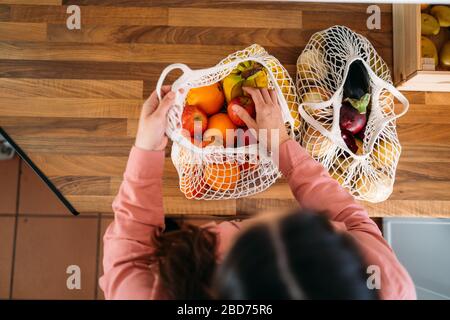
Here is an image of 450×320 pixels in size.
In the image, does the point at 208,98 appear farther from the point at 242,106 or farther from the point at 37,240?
the point at 37,240

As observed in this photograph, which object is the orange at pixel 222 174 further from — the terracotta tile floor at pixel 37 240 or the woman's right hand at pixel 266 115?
the terracotta tile floor at pixel 37 240

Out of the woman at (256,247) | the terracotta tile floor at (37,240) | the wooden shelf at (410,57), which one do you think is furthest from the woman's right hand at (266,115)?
the terracotta tile floor at (37,240)

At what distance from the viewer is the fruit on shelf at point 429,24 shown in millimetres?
977

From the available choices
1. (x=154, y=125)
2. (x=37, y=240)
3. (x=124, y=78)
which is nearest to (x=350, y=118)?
(x=154, y=125)

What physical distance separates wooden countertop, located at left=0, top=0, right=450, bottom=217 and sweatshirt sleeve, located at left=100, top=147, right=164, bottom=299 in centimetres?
36

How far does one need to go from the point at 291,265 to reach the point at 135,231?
0.28 m

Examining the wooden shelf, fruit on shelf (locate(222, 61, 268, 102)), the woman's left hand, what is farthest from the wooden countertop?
the woman's left hand

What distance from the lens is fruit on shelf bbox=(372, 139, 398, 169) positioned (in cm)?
91

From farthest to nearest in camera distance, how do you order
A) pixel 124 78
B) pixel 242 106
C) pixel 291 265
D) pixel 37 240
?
pixel 37 240 < pixel 124 78 < pixel 242 106 < pixel 291 265

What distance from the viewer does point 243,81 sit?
0.84 m

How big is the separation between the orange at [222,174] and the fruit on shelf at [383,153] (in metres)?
0.33

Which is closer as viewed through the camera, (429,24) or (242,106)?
(242,106)

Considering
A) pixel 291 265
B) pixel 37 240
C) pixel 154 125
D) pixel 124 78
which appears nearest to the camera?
pixel 291 265

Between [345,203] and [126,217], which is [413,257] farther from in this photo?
[126,217]
